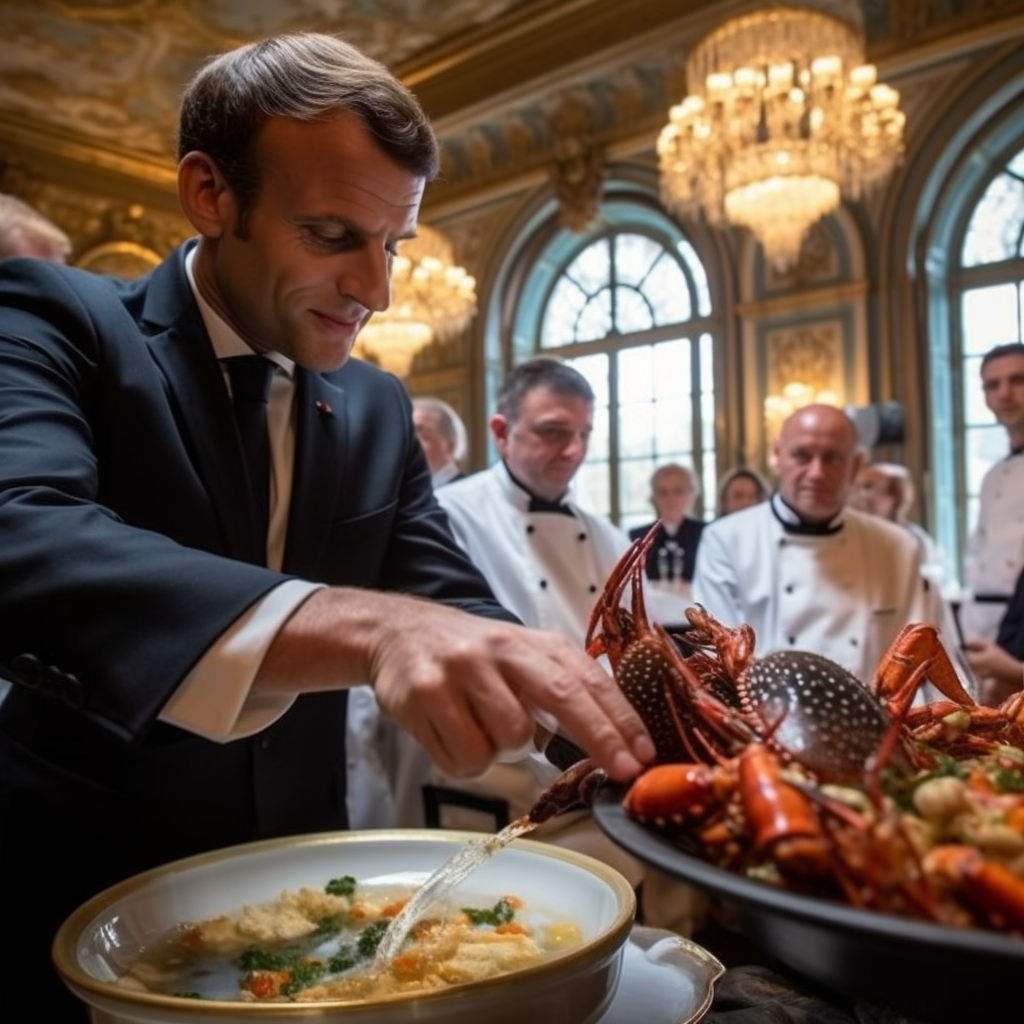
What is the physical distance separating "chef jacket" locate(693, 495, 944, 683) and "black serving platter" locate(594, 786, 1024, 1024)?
3164mm

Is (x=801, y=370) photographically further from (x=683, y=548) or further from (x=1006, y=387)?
(x=1006, y=387)

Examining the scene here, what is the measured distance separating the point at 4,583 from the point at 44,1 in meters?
8.58

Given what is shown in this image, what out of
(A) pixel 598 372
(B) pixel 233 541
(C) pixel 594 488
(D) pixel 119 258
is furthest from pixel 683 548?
(D) pixel 119 258

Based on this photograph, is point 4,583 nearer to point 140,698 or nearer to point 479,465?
point 140,698

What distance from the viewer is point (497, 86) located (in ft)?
28.1

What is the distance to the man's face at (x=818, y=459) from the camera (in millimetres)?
3746

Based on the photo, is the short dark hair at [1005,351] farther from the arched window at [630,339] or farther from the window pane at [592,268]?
the window pane at [592,268]

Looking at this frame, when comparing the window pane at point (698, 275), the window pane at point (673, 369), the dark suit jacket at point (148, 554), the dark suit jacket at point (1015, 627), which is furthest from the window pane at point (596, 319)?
the dark suit jacket at point (148, 554)

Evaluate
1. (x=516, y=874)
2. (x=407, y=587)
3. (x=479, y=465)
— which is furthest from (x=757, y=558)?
(x=479, y=465)

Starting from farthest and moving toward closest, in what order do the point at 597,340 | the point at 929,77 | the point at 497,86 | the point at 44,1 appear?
the point at 597,340
the point at 497,86
the point at 44,1
the point at 929,77

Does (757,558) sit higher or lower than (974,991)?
higher

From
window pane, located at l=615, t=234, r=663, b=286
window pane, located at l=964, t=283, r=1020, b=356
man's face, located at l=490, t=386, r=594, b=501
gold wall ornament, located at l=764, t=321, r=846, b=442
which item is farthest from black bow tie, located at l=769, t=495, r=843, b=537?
window pane, located at l=615, t=234, r=663, b=286

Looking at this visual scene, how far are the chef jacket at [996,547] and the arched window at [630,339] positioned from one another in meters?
4.01

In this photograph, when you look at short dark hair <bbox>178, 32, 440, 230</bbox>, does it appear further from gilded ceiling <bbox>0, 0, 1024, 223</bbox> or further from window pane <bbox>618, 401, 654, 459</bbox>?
window pane <bbox>618, 401, 654, 459</bbox>
